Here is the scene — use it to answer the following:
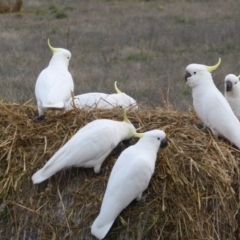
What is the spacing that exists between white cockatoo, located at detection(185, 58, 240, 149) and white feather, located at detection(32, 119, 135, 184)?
0.78 m

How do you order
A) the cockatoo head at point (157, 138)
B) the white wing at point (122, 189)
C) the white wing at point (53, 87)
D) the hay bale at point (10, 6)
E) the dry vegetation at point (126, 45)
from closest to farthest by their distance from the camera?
the white wing at point (122, 189), the cockatoo head at point (157, 138), the white wing at point (53, 87), the dry vegetation at point (126, 45), the hay bale at point (10, 6)

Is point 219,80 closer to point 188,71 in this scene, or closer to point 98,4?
point 188,71

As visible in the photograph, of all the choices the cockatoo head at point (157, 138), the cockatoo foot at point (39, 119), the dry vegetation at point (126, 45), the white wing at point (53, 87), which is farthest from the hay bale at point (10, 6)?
the cockatoo head at point (157, 138)

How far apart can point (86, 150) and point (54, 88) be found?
838mm

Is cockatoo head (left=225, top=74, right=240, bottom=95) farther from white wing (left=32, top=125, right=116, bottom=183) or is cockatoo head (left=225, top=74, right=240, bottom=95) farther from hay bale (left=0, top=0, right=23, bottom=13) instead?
hay bale (left=0, top=0, right=23, bottom=13)

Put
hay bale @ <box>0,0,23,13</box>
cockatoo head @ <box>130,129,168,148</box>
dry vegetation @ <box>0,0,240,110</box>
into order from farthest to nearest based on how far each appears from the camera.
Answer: hay bale @ <box>0,0,23,13</box> < dry vegetation @ <box>0,0,240,110</box> < cockatoo head @ <box>130,129,168,148</box>

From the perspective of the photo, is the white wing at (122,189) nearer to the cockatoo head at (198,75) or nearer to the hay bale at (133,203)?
the hay bale at (133,203)

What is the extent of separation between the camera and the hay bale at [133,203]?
4.39 meters

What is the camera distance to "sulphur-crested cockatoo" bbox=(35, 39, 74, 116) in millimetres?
4973

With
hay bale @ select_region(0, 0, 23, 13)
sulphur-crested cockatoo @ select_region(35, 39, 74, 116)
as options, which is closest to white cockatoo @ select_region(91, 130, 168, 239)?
sulphur-crested cockatoo @ select_region(35, 39, 74, 116)

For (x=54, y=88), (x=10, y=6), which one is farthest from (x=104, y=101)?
(x=10, y=6)

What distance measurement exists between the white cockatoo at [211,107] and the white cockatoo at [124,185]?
30.0 inches

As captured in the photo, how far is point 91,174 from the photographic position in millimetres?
4586

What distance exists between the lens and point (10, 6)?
24.2 m
